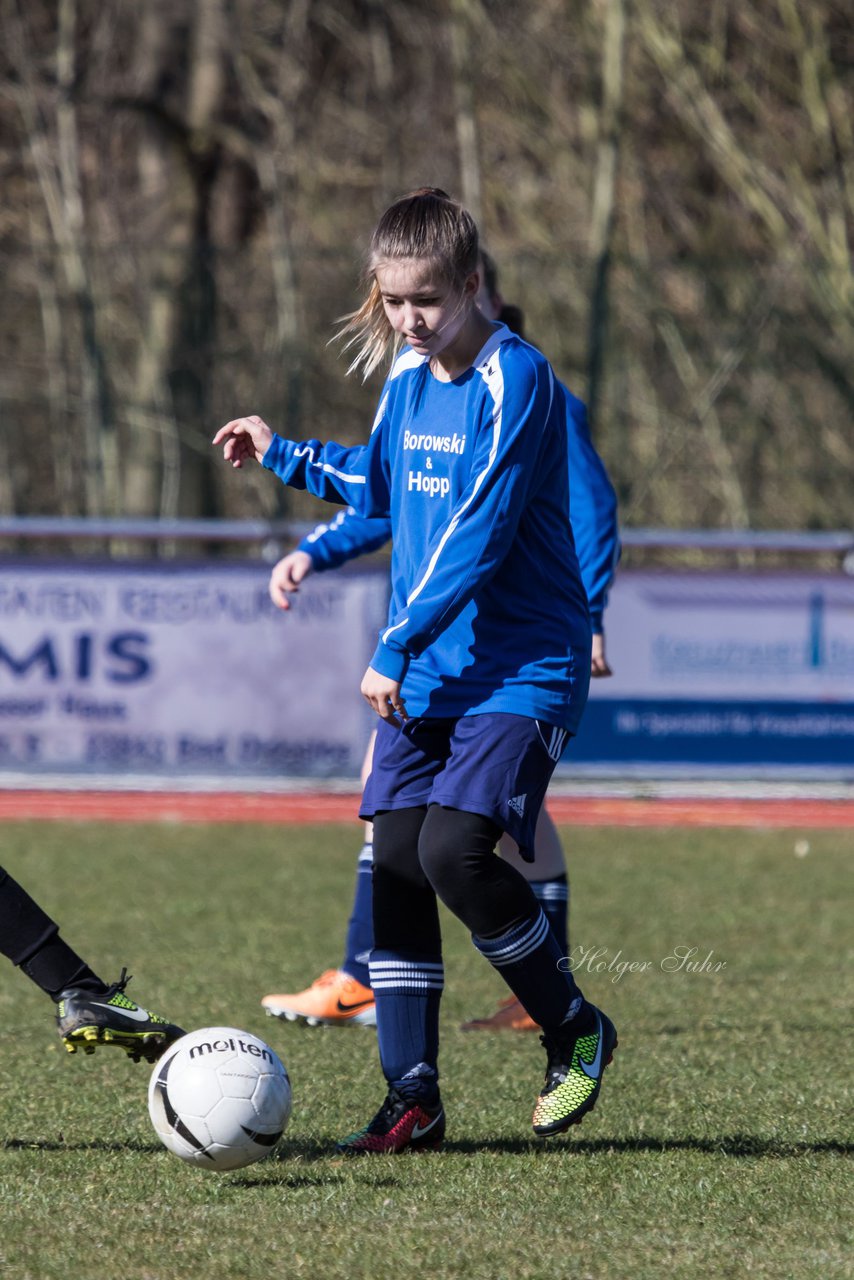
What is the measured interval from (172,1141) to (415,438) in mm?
1541

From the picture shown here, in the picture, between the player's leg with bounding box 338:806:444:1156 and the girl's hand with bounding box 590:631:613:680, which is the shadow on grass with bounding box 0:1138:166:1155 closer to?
the player's leg with bounding box 338:806:444:1156

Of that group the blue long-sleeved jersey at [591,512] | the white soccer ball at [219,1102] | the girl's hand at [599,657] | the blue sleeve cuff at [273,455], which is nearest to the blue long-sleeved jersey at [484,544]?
the blue sleeve cuff at [273,455]

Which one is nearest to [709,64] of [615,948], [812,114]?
[812,114]

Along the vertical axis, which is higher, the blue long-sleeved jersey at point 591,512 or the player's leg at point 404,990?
the blue long-sleeved jersey at point 591,512

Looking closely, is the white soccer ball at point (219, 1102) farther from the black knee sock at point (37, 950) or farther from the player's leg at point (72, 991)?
the black knee sock at point (37, 950)

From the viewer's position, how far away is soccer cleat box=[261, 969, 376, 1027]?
18.5 feet

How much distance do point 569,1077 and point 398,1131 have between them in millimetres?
383

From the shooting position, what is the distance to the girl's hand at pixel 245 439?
4219mm

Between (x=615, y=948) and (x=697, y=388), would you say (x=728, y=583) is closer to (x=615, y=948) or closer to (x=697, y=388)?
(x=697, y=388)

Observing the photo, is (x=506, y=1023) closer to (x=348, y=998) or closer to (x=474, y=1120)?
(x=348, y=998)

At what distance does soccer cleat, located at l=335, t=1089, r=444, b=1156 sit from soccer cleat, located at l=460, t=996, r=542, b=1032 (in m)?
1.55

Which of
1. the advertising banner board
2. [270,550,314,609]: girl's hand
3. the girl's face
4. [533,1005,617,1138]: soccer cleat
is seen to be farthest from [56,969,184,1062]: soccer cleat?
the advertising banner board

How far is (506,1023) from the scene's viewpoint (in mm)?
5633

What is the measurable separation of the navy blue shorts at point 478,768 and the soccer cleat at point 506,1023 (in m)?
1.76
